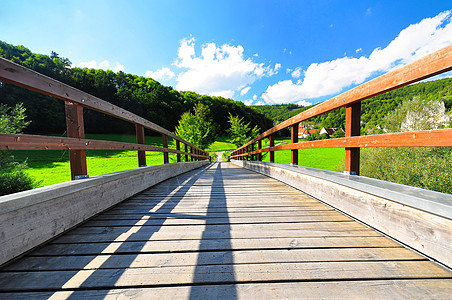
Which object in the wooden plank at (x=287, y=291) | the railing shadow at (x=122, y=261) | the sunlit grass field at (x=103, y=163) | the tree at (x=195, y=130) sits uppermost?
the tree at (x=195, y=130)

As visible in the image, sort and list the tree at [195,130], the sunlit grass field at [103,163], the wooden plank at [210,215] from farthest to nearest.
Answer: the tree at [195,130], the sunlit grass field at [103,163], the wooden plank at [210,215]

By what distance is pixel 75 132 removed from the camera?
1.75m

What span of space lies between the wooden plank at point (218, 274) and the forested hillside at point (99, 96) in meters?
28.1

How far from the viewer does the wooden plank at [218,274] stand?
0.95 meters

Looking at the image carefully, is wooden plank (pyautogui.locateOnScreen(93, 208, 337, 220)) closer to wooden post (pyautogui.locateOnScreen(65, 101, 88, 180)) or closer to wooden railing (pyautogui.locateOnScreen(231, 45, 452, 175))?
wooden post (pyautogui.locateOnScreen(65, 101, 88, 180))

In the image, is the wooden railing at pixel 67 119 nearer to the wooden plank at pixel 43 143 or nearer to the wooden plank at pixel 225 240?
the wooden plank at pixel 43 143

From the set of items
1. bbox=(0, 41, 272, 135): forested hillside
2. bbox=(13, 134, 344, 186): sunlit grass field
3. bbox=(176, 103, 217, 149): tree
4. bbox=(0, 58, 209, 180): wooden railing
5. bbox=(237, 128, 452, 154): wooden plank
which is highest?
bbox=(0, 41, 272, 135): forested hillside

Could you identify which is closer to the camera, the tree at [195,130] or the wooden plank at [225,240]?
the wooden plank at [225,240]

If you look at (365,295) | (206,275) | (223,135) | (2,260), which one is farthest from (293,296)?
(223,135)

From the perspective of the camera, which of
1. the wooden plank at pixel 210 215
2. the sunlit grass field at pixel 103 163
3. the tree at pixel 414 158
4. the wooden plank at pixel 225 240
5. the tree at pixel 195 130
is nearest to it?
the wooden plank at pixel 225 240

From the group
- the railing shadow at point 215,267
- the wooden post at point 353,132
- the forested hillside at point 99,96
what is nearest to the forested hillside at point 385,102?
the wooden post at point 353,132

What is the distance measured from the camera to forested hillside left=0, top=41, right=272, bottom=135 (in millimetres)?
27703

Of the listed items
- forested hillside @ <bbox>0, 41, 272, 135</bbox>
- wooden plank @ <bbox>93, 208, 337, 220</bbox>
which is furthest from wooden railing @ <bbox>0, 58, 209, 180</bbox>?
forested hillside @ <bbox>0, 41, 272, 135</bbox>

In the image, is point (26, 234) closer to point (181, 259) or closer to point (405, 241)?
point (181, 259)
